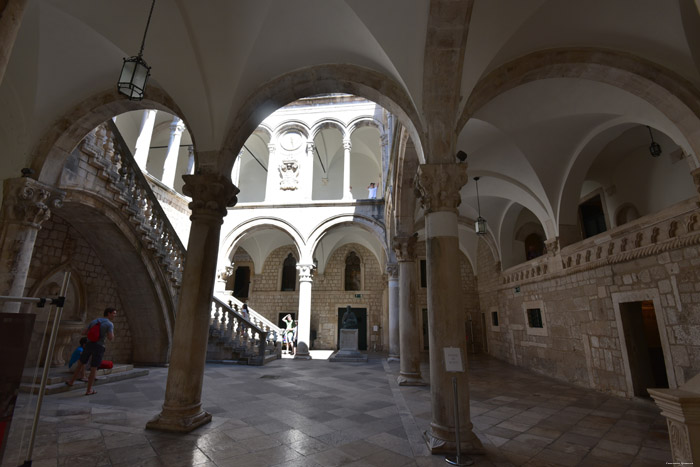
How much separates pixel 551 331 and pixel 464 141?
5.70 m

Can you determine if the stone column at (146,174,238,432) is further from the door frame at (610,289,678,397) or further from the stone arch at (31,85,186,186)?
the door frame at (610,289,678,397)

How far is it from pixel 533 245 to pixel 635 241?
6.65 metres

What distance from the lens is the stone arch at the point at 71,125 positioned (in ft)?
17.9

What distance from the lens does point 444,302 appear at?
3.64 m

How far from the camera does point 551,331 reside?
8.75 metres

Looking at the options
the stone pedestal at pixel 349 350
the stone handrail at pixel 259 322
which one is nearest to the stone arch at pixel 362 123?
the stone pedestal at pixel 349 350

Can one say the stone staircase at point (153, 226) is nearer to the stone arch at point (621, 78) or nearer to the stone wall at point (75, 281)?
the stone wall at point (75, 281)

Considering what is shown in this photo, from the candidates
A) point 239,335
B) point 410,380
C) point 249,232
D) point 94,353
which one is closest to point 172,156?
point 249,232

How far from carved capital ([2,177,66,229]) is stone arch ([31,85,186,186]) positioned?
22 centimetres

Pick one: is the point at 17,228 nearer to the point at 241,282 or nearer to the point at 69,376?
the point at 69,376

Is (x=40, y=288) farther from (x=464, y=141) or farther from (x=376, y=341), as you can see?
(x=376, y=341)

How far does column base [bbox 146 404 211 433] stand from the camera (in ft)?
11.8

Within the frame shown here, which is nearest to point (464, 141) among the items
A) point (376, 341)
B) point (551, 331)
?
point (551, 331)

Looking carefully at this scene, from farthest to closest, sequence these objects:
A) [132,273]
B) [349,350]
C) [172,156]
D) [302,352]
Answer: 1. [172,156]
2. [349,350]
3. [302,352]
4. [132,273]
